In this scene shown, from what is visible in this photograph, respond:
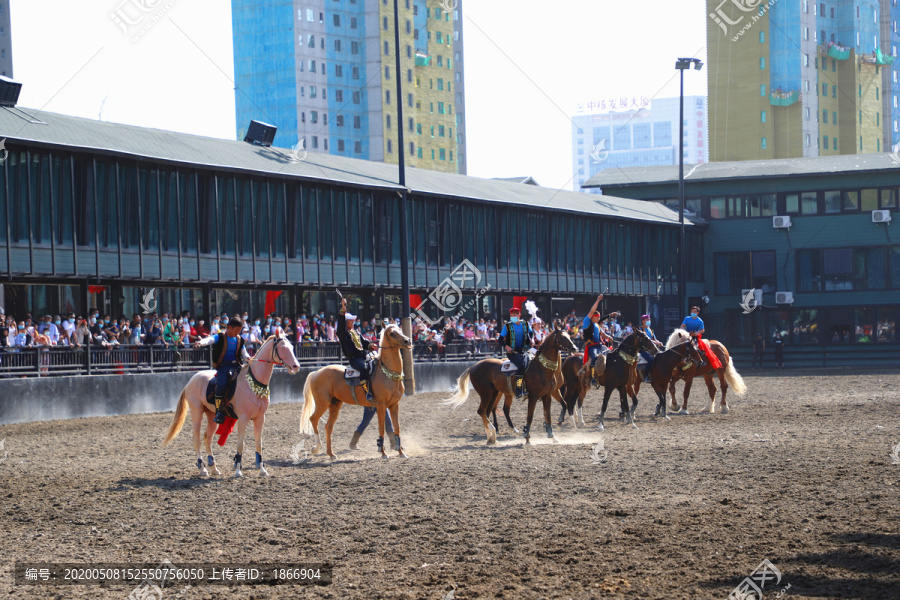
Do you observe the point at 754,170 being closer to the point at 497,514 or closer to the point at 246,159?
the point at 246,159

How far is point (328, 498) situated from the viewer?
13539 millimetres

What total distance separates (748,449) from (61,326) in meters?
20.6

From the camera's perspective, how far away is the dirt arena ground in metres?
9.10

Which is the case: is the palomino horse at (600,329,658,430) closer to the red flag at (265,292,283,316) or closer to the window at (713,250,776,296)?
the red flag at (265,292,283,316)

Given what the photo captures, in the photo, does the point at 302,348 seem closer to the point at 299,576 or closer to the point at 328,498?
the point at 328,498

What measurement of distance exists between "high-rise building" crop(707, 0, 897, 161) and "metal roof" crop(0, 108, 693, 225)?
6006cm

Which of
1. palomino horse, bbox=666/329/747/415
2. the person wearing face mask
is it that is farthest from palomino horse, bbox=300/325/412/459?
palomino horse, bbox=666/329/747/415

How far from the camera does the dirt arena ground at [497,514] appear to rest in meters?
9.10

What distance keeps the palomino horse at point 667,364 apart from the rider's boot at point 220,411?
12.1 meters

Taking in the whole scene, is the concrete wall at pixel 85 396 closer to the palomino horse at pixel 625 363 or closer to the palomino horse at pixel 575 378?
the palomino horse at pixel 575 378

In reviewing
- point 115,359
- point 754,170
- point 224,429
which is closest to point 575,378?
point 224,429

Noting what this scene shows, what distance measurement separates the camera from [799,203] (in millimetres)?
65562

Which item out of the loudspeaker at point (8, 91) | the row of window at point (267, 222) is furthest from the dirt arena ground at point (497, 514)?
the loudspeaker at point (8, 91)

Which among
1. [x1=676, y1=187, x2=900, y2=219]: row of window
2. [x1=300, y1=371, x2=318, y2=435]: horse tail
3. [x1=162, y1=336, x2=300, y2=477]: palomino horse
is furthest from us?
[x1=676, y1=187, x2=900, y2=219]: row of window
